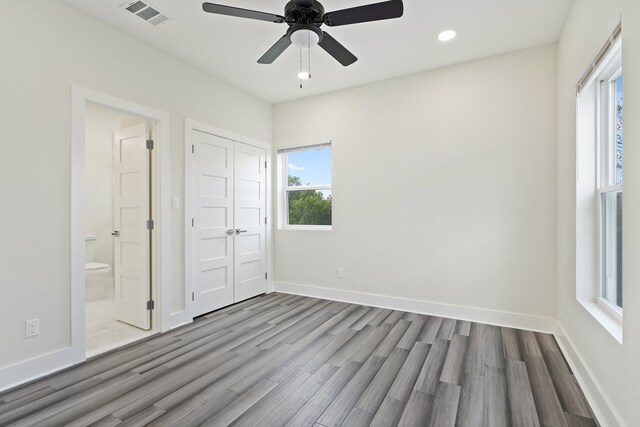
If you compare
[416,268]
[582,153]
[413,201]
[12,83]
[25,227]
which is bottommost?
[416,268]

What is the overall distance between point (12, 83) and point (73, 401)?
7.16ft

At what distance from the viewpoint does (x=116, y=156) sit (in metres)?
3.52

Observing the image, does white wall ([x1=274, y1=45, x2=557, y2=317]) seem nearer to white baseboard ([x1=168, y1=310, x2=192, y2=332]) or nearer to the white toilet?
white baseboard ([x1=168, y1=310, x2=192, y2=332])

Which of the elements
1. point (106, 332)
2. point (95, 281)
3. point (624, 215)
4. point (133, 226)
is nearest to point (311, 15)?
point (624, 215)

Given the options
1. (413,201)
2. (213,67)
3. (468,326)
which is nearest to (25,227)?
(213,67)

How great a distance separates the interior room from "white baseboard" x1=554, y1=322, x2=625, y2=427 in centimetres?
2

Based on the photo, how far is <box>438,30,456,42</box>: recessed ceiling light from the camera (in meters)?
2.85

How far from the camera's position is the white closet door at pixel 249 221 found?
4098 millimetres

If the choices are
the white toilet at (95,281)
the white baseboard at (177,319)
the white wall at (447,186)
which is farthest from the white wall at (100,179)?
the white wall at (447,186)

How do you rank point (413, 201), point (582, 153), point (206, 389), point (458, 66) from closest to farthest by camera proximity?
point (206, 389), point (582, 153), point (458, 66), point (413, 201)

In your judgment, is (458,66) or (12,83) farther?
(458,66)

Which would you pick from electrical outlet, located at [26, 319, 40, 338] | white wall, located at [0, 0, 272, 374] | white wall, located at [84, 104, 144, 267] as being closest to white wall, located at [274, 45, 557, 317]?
white wall, located at [0, 0, 272, 374]

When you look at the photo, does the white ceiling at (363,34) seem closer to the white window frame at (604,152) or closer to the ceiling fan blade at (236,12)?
the ceiling fan blade at (236,12)

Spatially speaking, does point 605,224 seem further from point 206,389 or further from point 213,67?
point 213,67
